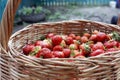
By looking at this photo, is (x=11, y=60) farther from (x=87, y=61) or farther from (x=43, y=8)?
(x=43, y=8)

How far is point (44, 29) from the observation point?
1192 mm

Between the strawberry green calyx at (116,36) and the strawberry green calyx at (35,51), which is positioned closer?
the strawberry green calyx at (35,51)

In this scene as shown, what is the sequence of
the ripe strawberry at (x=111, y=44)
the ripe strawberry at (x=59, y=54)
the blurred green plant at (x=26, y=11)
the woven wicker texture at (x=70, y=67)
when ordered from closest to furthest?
1. the woven wicker texture at (x=70, y=67)
2. the ripe strawberry at (x=59, y=54)
3. the ripe strawberry at (x=111, y=44)
4. the blurred green plant at (x=26, y=11)

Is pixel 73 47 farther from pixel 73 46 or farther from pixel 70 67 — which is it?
pixel 70 67

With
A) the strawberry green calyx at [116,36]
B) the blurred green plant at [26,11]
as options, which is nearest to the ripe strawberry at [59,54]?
the strawberry green calyx at [116,36]

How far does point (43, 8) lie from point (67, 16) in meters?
0.47

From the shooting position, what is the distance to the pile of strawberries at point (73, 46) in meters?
0.87

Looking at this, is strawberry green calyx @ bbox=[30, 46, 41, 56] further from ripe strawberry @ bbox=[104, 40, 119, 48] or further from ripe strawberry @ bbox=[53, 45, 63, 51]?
ripe strawberry @ bbox=[104, 40, 119, 48]

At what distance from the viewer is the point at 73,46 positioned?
3.26 feet

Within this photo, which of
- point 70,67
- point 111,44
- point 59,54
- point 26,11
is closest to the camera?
point 70,67

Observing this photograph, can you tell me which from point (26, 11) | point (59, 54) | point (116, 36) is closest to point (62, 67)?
point (59, 54)

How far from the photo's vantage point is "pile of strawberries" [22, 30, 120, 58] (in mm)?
868

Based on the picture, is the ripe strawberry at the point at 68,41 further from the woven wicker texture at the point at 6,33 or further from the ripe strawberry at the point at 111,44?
the woven wicker texture at the point at 6,33

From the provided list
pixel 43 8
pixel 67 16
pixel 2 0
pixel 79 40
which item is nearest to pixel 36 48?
pixel 79 40
